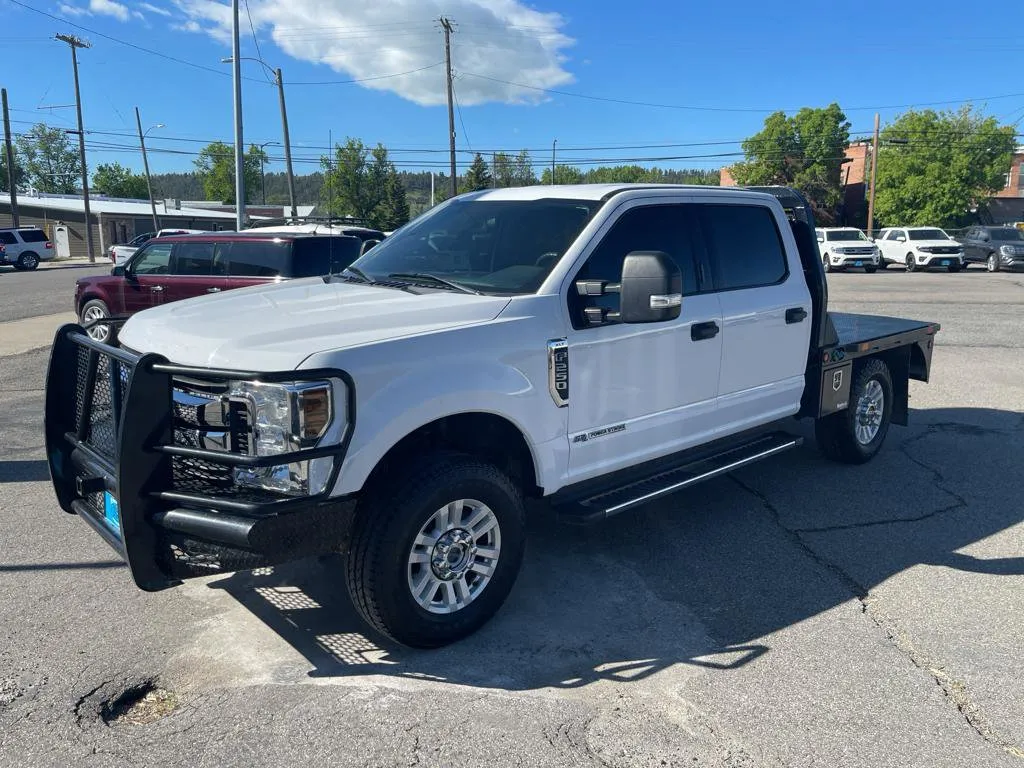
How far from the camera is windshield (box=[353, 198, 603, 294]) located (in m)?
4.23

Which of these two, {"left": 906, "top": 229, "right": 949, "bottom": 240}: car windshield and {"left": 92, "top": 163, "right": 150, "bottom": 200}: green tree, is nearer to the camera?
{"left": 906, "top": 229, "right": 949, "bottom": 240}: car windshield

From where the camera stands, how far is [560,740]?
121 inches

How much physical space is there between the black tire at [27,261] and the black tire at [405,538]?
4197cm

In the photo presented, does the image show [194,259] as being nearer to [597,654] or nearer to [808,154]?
[597,654]

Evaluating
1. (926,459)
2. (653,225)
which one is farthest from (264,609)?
(926,459)

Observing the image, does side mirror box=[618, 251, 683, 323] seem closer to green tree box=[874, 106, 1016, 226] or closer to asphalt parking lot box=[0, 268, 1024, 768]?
asphalt parking lot box=[0, 268, 1024, 768]

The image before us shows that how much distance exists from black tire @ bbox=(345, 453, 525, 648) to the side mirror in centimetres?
98

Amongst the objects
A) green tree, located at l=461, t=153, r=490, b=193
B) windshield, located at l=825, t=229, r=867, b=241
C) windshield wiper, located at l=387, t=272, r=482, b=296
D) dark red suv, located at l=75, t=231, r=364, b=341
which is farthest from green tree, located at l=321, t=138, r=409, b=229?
windshield wiper, located at l=387, t=272, r=482, b=296

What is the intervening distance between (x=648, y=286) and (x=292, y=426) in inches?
67.8

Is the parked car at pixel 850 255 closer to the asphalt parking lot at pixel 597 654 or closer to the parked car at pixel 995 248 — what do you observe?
the parked car at pixel 995 248

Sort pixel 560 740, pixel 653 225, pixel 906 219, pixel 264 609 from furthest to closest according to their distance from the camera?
→ 1. pixel 906 219
2. pixel 653 225
3. pixel 264 609
4. pixel 560 740

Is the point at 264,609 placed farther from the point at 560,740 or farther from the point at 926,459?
the point at 926,459

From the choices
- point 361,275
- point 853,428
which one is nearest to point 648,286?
point 361,275

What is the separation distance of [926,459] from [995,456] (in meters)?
0.63
